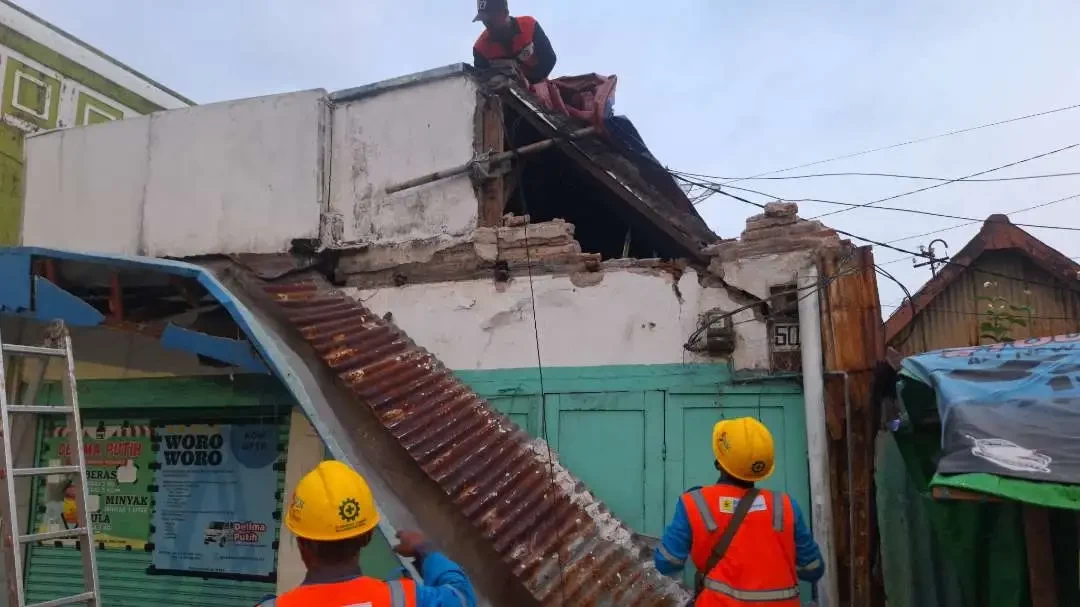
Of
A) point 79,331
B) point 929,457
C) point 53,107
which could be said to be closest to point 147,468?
point 79,331

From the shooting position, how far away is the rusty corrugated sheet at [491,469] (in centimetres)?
472

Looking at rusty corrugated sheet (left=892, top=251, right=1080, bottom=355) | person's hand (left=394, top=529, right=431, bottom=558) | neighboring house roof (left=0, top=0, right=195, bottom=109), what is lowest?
person's hand (left=394, top=529, right=431, bottom=558)

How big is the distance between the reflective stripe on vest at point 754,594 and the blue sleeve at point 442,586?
1326 millimetres

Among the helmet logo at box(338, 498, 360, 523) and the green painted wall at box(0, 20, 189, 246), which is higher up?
the green painted wall at box(0, 20, 189, 246)

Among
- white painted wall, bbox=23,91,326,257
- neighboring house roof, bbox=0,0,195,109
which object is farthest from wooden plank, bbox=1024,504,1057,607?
neighboring house roof, bbox=0,0,195,109

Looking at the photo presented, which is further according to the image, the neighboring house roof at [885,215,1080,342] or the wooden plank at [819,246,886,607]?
the neighboring house roof at [885,215,1080,342]

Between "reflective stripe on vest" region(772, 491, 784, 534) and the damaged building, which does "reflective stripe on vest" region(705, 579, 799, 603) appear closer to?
"reflective stripe on vest" region(772, 491, 784, 534)

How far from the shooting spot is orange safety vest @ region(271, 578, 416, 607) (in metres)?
2.19

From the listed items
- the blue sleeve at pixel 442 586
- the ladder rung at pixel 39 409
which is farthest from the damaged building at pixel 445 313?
the blue sleeve at pixel 442 586

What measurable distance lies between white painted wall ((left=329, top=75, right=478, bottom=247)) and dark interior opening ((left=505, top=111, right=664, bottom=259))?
50 centimetres

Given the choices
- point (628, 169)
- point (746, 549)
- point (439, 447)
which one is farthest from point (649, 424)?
point (628, 169)

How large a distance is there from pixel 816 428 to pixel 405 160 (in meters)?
4.22

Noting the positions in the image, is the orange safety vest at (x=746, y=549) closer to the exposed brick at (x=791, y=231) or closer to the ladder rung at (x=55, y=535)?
the exposed brick at (x=791, y=231)

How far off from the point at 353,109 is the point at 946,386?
5.66 metres
